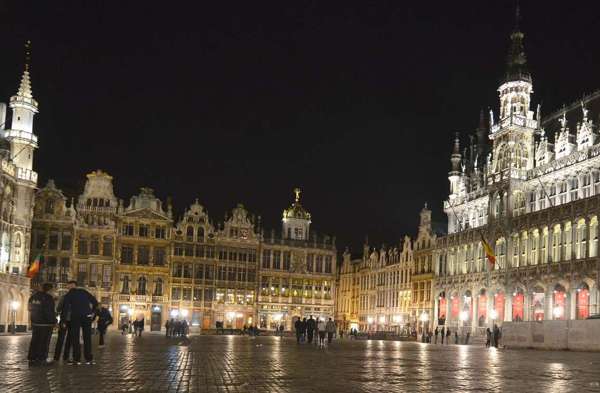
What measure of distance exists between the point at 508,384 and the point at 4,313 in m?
59.9

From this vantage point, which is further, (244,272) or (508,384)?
(244,272)

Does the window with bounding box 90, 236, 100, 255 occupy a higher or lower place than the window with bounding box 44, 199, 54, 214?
lower

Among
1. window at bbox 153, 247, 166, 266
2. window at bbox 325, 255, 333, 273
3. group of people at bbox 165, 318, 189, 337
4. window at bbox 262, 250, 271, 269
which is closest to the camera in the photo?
group of people at bbox 165, 318, 189, 337

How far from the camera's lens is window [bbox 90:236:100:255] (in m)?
96.6

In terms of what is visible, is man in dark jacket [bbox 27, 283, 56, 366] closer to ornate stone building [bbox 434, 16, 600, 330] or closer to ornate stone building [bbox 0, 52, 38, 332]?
ornate stone building [bbox 434, 16, 600, 330]

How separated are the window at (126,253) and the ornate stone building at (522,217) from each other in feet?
125

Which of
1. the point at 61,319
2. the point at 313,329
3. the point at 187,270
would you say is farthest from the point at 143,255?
the point at 61,319

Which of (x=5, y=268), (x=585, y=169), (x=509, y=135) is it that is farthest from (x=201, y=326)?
(x=585, y=169)

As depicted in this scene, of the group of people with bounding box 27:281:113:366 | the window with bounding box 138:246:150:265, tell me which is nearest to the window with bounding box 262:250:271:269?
the window with bounding box 138:246:150:265

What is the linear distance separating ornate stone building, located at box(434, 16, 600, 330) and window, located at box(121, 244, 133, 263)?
3797 cm

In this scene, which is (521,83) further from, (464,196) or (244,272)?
(244,272)

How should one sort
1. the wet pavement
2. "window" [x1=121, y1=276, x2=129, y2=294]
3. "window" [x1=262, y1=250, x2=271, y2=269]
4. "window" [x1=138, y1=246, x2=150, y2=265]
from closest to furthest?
the wet pavement
"window" [x1=121, y1=276, x2=129, y2=294]
"window" [x1=138, y1=246, x2=150, y2=265]
"window" [x1=262, y1=250, x2=271, y2=269]

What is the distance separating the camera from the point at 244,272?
106m

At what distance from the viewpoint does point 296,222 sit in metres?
116
